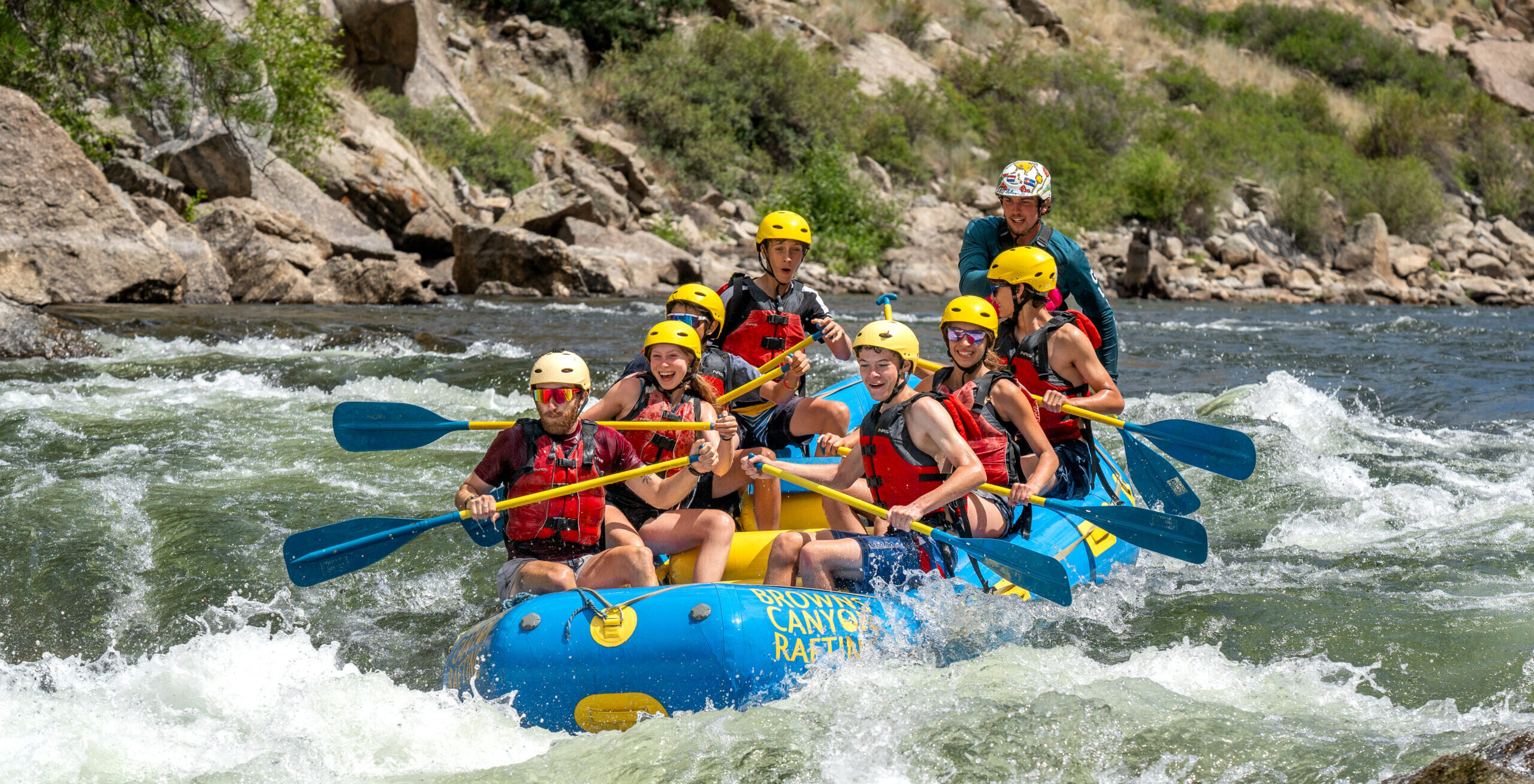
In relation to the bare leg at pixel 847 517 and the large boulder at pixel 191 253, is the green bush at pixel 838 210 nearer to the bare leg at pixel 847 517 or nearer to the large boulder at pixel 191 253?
the large boulder at pixel 191 253

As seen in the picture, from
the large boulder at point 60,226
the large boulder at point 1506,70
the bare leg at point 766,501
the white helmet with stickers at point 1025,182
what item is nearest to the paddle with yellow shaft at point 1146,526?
the bare leg at point 766,501

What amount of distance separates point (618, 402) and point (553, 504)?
671 mm

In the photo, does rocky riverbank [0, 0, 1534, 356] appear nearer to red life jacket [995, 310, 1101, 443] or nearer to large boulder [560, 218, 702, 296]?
large boulder [560, 218, 702, 296]

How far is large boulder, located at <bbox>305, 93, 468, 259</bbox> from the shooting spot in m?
17.0

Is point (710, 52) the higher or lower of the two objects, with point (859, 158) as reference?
higher

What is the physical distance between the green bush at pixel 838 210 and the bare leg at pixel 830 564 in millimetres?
17049

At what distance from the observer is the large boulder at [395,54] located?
20.7 meters

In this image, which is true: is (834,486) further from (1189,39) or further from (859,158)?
(1189,39)

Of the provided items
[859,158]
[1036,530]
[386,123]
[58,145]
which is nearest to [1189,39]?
[859,158]

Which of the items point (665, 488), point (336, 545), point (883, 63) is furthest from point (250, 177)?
point (883, 63)

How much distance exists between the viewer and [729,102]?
25.5 m

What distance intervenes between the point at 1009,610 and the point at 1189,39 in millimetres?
37823

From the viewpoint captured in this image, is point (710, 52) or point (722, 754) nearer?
point (722, 754)

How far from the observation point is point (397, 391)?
9258 millimetres
